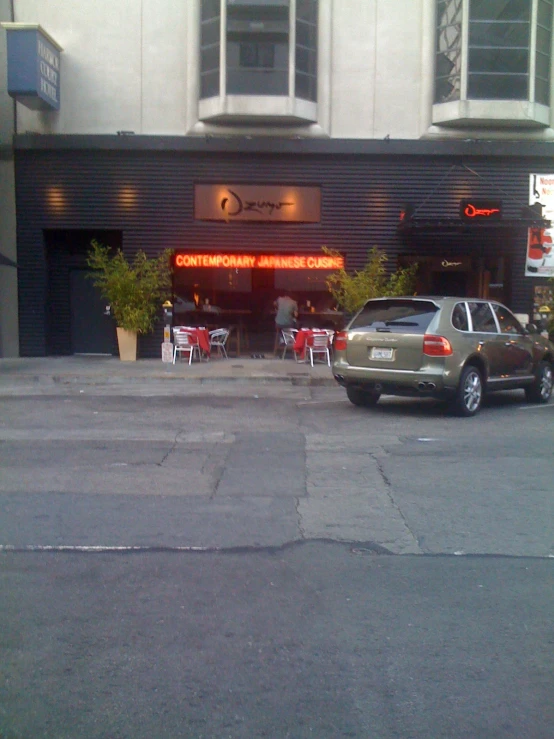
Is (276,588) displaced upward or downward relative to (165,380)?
upward

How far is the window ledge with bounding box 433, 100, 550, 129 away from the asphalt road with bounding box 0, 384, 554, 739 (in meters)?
11.3

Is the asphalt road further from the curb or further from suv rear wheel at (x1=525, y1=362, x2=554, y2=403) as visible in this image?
the curb

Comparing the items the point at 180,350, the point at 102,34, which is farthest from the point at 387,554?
the point at 102,34

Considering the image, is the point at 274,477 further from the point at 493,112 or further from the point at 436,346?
the point at 493,112

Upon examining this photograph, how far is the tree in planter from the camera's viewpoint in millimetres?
19531

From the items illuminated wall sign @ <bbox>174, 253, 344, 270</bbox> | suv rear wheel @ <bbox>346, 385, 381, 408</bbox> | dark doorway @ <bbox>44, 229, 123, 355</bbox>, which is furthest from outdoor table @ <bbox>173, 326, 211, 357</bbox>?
suv rear wheel @ <bbox>346, 385, 381, 408</bbox>

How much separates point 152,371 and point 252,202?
201 inches

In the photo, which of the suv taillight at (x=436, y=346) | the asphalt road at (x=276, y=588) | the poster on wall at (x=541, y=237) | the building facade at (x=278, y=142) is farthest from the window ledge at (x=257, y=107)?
the asphalt road at (x=276, y=588)

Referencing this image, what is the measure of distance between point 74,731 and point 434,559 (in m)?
3.05

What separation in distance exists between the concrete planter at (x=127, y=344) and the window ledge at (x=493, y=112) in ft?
29.2

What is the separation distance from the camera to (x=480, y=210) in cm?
1959

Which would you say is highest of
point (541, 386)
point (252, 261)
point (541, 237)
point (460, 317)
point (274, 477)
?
point (541, 237)

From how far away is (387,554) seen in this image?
608 cm

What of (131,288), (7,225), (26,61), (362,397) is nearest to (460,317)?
(362,397)
